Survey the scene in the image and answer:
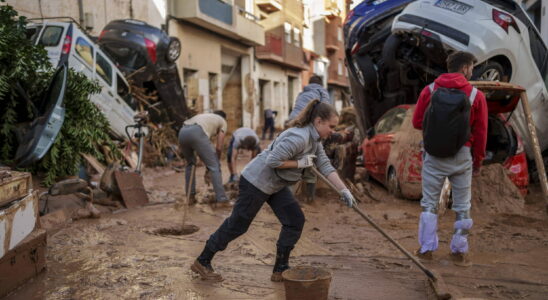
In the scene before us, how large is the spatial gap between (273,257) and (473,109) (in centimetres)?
215

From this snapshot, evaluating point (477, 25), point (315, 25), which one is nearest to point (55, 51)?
point (477, 25)

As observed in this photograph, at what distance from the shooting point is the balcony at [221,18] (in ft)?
62.8

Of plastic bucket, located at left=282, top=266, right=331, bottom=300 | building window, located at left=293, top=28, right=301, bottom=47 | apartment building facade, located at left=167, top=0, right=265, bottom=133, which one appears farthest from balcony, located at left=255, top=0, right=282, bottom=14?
plastic bucket, located at left=282, top=266, right=331, bottom=300

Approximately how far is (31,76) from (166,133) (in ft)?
22.0

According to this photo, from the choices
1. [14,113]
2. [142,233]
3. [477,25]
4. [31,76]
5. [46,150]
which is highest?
[477,25]

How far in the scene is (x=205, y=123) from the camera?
779 cm

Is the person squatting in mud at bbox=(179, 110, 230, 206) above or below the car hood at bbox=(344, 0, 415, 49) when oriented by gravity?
below

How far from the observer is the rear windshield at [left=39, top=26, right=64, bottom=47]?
912 centimetres

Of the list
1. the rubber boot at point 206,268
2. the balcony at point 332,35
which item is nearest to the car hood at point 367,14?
the rubber boot at point 206,268

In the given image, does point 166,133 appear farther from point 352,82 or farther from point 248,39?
point 248,39

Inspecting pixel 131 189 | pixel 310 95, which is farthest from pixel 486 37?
pixel 131 189

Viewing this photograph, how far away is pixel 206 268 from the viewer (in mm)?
4223

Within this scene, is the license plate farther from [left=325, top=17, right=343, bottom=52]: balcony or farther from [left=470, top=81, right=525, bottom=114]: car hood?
[left=325, top=17, right=343, bottom=52]: balcony

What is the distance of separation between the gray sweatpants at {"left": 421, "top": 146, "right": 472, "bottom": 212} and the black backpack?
0.37 ft
